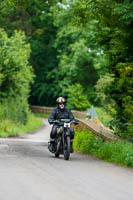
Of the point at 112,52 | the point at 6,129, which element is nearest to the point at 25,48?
the point at 6,129

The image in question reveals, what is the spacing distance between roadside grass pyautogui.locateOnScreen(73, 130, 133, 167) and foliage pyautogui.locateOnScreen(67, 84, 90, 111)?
36.0 meters

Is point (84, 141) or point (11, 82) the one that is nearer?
point (84, 141)

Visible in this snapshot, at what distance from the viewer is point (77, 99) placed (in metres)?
54.4

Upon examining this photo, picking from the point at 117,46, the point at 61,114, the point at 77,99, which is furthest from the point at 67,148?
the point at 77,99

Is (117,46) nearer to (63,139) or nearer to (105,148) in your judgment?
(105,148)

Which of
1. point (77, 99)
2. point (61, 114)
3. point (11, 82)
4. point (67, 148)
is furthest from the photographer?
point (77, 99)

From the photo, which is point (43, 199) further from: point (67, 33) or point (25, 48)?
point (67, 33)

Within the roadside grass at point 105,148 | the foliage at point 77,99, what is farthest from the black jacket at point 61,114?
the foliage at point 77,99

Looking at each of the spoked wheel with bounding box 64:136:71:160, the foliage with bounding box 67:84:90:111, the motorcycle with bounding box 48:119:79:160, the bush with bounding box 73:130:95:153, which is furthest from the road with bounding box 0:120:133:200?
the foliage with bounding box 67:84:90:111

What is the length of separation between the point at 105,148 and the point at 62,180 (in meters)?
4.91

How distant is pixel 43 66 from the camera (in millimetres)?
64438

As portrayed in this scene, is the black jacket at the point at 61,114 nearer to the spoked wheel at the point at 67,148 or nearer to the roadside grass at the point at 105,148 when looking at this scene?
the spoked wheel at the point at 67,148

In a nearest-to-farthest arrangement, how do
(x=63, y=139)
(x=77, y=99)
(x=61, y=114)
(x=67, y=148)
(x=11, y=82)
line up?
(x=67, y=148), (x=63, y=139), (x=61, y=114), (x=11, y=82), (x=77, y=99)

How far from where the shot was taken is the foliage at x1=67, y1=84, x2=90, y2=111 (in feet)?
178
